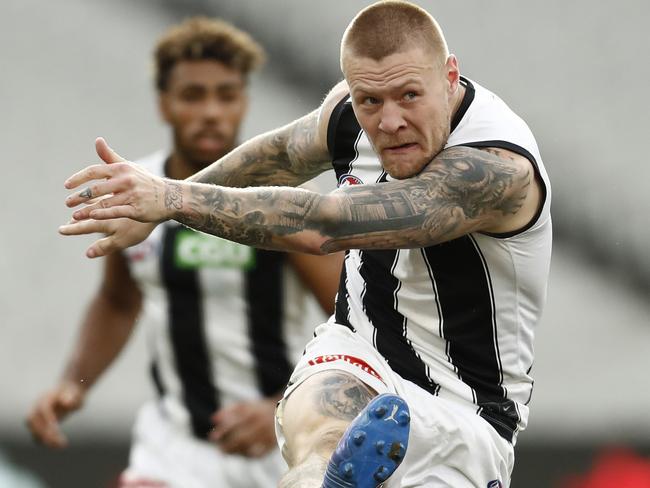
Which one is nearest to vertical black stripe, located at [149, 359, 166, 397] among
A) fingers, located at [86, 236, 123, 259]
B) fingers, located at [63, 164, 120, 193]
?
fingers, located at [86, 236, 123, 259]

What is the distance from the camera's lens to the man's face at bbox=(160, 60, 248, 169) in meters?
6.36

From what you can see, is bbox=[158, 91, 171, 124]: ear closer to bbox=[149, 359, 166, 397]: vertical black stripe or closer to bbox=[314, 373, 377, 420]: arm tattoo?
bbox=[149, 359, 166, 397]: vertical black stripe

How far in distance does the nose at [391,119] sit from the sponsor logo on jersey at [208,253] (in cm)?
213

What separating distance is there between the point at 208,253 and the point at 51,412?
0.89 meters

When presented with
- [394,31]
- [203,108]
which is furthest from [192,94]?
[394,31]

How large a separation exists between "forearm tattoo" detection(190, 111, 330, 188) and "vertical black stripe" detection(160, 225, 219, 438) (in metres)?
1.30

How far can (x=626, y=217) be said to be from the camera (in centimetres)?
865

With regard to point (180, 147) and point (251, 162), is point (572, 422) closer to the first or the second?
point (180, 147)

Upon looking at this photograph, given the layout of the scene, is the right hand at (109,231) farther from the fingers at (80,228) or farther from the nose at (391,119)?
the nose at (391,119)

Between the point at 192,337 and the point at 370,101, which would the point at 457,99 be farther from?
the point at 192,337

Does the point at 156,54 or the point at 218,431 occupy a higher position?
the point at 156,54

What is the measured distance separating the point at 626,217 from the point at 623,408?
1.06m

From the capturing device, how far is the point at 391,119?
4.18 meters

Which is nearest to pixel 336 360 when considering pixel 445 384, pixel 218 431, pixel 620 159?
pixel 445 384
